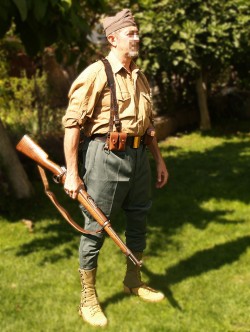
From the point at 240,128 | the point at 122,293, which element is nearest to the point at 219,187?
the point at 122,293

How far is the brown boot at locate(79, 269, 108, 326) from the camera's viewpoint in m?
3.80

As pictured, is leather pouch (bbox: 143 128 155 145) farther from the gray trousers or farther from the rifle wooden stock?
the rifle wooden stock

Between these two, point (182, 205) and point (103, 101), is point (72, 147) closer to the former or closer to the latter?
point (103, 101)

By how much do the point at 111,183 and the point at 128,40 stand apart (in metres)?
0.98

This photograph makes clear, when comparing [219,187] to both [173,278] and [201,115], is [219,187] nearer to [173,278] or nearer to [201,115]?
[173,278]

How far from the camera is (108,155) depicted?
3.45m

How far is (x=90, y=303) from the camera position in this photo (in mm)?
3877

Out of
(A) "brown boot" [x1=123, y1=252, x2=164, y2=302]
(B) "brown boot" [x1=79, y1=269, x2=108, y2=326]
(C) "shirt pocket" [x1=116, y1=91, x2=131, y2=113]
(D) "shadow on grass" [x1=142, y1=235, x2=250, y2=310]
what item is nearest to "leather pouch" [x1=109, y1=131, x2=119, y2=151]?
(C) "shirt pocket" [x1=116, y1=91, x2=131, y2=113]

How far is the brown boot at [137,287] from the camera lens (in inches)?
163

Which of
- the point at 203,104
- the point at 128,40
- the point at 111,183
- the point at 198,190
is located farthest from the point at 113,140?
the point at 203,104

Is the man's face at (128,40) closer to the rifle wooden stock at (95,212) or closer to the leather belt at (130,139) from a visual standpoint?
the leather belt at (130,139)

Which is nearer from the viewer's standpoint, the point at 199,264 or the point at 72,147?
the point at 72,147

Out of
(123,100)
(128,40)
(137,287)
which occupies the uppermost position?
(128,40)

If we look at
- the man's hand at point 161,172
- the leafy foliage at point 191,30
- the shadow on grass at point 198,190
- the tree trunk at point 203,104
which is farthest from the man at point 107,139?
the tree trunk at point 203,104
